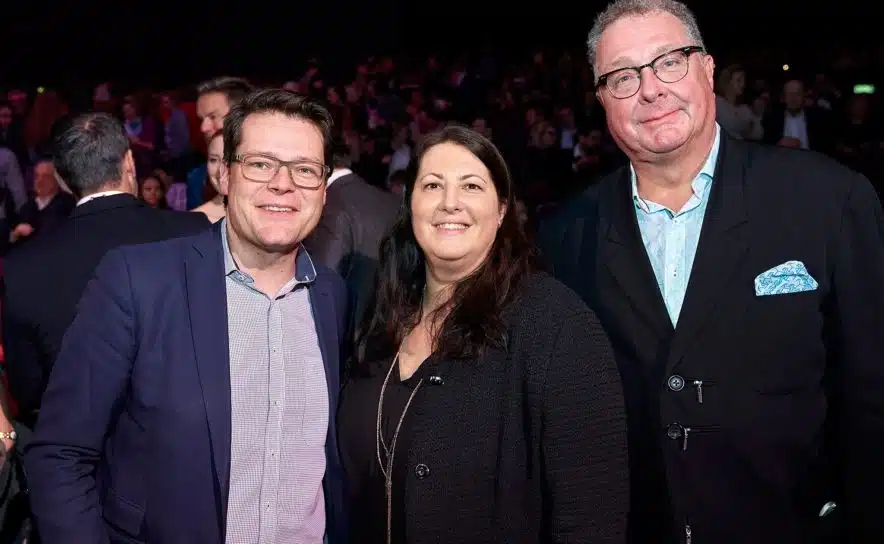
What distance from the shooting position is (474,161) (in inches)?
87.7

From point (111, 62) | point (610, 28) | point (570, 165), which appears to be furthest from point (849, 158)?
point (111, 62)

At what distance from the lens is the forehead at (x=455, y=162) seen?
2.22m

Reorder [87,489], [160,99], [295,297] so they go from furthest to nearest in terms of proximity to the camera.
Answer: [160,99] < [295,297] < [87,489]

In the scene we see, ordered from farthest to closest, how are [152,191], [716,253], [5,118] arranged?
[5,118] → [152,191] → [716,253]

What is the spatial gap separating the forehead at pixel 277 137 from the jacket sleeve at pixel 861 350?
1.36m

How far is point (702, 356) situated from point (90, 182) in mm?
2328

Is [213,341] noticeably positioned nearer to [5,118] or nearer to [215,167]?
[215,167]

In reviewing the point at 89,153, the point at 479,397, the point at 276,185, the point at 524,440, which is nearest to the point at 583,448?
the point at 524,440

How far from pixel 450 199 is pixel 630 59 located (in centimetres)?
59

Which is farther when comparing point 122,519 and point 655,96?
point 655,96

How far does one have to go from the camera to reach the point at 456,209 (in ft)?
7.17

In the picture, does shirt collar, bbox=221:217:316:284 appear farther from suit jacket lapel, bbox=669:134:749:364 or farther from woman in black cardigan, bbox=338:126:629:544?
suit jacket lapel, bbox=669:134:749:364

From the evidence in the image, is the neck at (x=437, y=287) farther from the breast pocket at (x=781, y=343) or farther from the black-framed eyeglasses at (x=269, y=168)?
the breast pocket at (x=781, y=343)

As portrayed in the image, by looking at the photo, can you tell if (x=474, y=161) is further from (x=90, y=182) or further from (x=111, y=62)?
(x=111, y=62)
